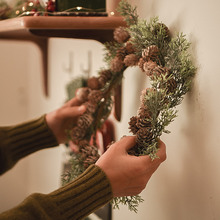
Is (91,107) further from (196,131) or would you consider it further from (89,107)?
(196,131)

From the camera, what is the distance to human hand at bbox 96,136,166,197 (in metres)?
0.53

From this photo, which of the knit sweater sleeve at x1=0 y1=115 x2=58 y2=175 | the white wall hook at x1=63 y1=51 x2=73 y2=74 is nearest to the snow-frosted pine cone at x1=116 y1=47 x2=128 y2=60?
the knit sweater sleeve at x1=0 y1=115 x2=58 y2=175

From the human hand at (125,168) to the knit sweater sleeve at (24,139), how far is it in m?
0.38

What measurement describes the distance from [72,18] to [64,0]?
8 centimetres

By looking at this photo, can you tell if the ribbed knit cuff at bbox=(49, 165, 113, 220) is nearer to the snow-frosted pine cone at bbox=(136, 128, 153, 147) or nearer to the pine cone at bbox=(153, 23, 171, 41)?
the snow-frosted pine cone at bbox=(136, 128, 153, 147)

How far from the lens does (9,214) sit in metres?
0.51

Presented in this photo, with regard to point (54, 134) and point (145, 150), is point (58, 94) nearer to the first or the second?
point (54, 134)

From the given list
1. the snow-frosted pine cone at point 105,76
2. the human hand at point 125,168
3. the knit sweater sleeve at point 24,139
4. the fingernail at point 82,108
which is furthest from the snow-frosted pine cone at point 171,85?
the knit sweater sleeve at point 24,139

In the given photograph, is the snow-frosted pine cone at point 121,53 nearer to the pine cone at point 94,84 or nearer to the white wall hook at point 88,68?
the pine cone at point 94,84

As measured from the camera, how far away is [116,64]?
68 centimetres

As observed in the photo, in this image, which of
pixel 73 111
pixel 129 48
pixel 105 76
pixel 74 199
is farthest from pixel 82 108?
pixel 74 199

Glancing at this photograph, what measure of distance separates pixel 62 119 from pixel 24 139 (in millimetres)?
118

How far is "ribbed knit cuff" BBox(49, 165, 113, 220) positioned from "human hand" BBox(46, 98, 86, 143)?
1.14ft

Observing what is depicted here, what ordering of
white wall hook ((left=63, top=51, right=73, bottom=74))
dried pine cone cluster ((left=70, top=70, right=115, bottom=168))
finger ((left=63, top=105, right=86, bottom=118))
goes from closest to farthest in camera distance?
Result: dried pine cone cluster ((left=70, top=70, right=115, bottom=168))
finger ((left=63, top=105, right=86, bottom=118))
white wall hook ((left=63, top=51, right=73, bottom=74))
